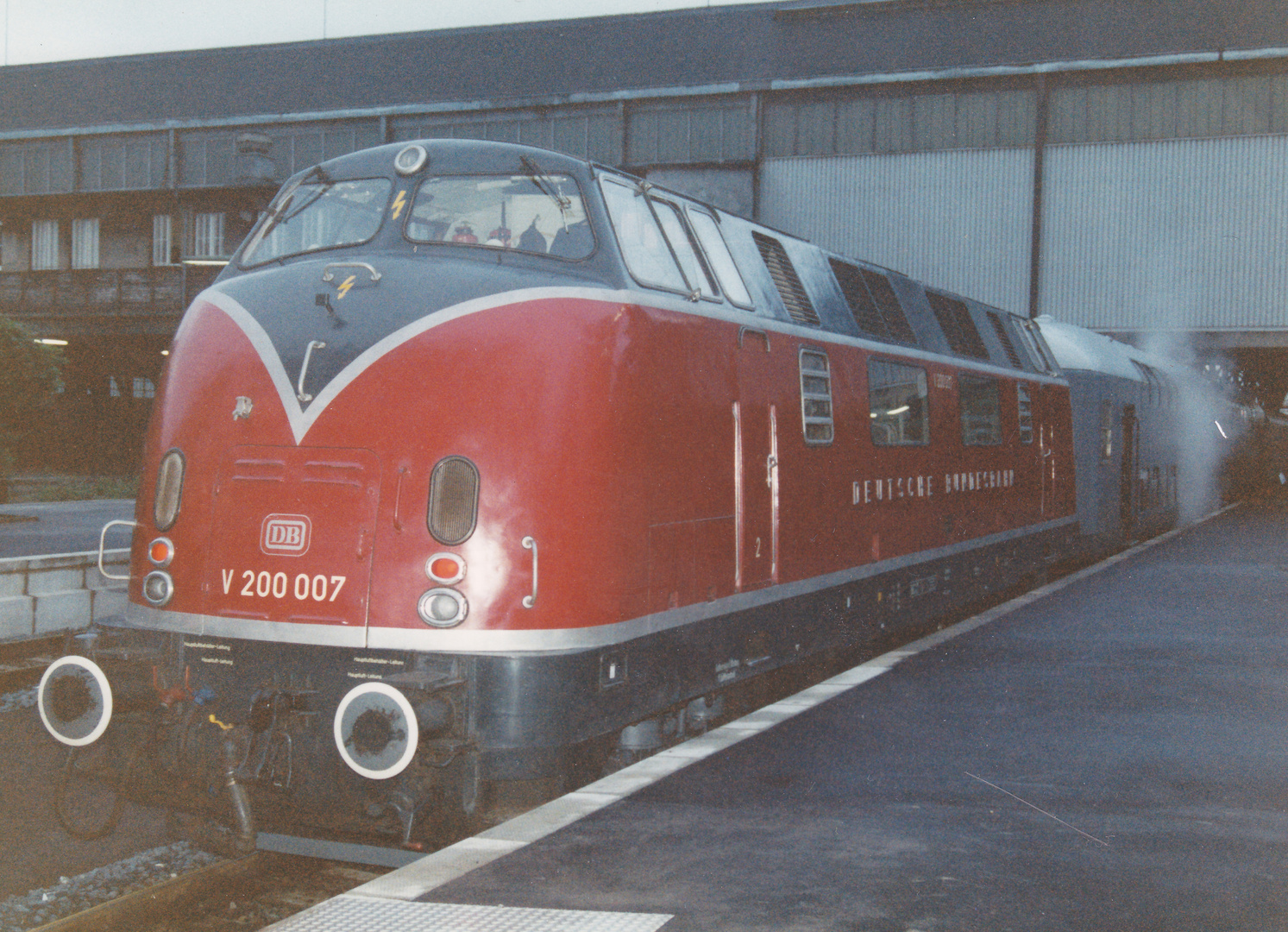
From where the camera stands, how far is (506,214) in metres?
6.22

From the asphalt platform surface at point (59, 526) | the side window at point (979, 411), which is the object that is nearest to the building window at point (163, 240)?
the asphalt platform surface at point (59, 526)

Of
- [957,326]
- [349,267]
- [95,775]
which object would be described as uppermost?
[957,326]

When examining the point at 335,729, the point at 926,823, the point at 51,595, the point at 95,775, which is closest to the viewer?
the point at 335,729

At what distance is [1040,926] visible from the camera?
13.6 feet

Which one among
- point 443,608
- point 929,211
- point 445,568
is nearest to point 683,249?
point 445,568

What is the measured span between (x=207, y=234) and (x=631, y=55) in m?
11.9

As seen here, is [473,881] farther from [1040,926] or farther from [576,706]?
[1040,926]

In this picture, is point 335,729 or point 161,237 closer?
point 335,729

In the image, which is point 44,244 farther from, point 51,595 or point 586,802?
point 586,802

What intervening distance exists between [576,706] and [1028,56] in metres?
24.5

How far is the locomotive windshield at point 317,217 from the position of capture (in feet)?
21.1

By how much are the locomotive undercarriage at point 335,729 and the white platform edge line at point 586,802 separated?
18 centimetres

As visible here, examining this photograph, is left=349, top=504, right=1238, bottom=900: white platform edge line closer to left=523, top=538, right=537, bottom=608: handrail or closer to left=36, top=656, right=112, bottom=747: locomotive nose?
left=523, top=538, right=537, bottom=608: handrail

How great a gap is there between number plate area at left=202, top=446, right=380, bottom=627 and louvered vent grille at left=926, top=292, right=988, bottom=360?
22.0ft
